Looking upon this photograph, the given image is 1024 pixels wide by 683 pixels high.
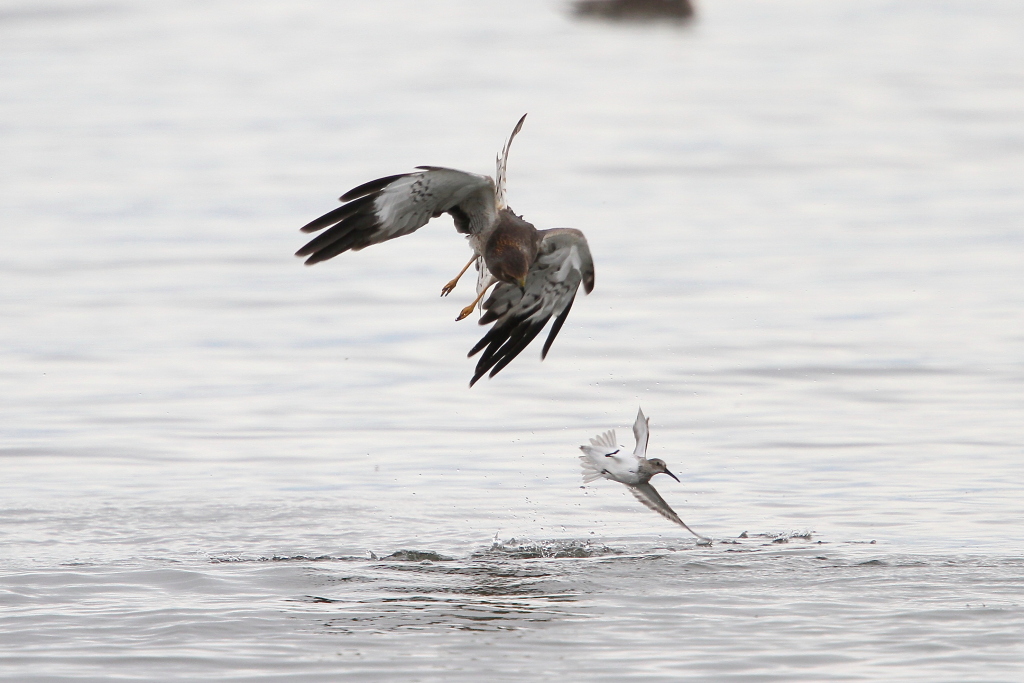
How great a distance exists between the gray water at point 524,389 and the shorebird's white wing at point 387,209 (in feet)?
5.53

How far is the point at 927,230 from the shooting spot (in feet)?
59.8

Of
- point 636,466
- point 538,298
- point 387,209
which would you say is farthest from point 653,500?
point 387,209

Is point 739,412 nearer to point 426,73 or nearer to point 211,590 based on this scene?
point 211,590

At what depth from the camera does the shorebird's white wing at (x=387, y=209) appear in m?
8.85

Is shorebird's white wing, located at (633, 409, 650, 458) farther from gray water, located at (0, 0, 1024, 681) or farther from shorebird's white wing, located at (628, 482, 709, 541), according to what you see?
gray water, located at (0, 0, 1024, 681)

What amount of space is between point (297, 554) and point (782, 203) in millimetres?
11872

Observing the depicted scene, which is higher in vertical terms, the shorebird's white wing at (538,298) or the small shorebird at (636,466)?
the shorebird's white wing at (538,298)

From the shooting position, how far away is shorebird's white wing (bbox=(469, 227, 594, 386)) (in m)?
9.67

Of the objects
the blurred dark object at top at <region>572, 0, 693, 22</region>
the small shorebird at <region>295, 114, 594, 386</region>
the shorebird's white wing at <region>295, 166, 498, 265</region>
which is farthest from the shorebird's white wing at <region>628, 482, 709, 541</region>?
the blurred dark object at top at <region>572, 0, 693, 22</region>

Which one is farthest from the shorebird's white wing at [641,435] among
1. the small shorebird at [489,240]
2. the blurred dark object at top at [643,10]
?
the blurred dark object at top at [643,10]

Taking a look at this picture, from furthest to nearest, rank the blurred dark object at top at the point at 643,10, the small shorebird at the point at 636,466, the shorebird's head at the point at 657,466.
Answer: the blurred dark object at top at the point at 643,10
the small shorebird at the point at 636,466
the shorebird's head at the point at 657,466

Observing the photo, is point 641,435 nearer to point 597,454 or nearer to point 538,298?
point 597,454

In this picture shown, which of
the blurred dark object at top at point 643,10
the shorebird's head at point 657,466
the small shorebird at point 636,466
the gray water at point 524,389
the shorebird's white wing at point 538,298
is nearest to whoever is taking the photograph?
the gray water at point 524,389

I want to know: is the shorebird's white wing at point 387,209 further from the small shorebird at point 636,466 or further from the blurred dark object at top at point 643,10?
the blurred dark object at top at point 643,10
